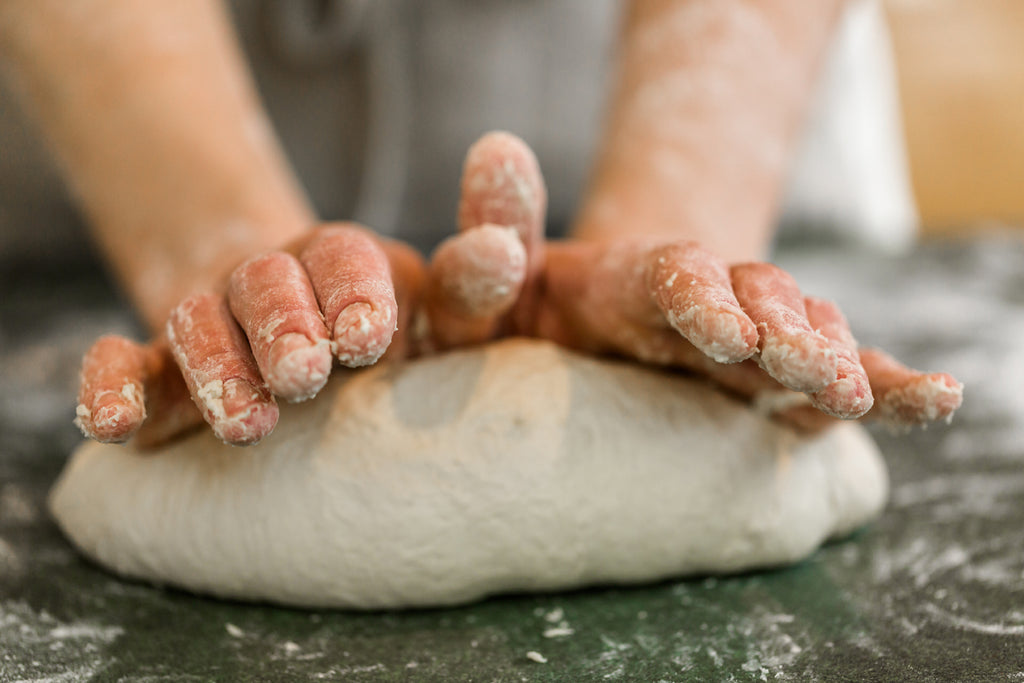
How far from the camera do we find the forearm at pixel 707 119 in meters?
0.82

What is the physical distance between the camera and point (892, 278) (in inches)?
58.9

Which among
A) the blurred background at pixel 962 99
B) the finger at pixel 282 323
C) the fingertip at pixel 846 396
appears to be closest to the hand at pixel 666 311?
the fingertip at pixel 846 396

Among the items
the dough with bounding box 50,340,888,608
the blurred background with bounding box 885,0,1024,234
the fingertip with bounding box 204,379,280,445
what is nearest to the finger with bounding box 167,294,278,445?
the fingertip with bounding box 204,379,280,445

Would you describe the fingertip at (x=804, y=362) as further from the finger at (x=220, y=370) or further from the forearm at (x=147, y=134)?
the forearm at (x=147, y=134)

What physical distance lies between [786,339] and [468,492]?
24 cm

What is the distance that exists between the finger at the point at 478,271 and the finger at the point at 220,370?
138mm

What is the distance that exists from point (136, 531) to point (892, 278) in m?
1.32

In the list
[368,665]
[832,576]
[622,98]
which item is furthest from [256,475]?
[622,98]

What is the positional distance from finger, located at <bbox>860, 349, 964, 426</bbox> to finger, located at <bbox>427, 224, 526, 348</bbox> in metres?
0.24

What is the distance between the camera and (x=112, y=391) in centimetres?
50

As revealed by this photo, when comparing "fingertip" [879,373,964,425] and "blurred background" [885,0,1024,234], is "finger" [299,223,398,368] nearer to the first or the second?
"fingertip" [879,373,964,425]

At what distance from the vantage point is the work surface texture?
501mm

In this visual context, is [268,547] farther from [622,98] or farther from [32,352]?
[32,352]

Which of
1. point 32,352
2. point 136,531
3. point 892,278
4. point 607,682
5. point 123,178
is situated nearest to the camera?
point 607,682
